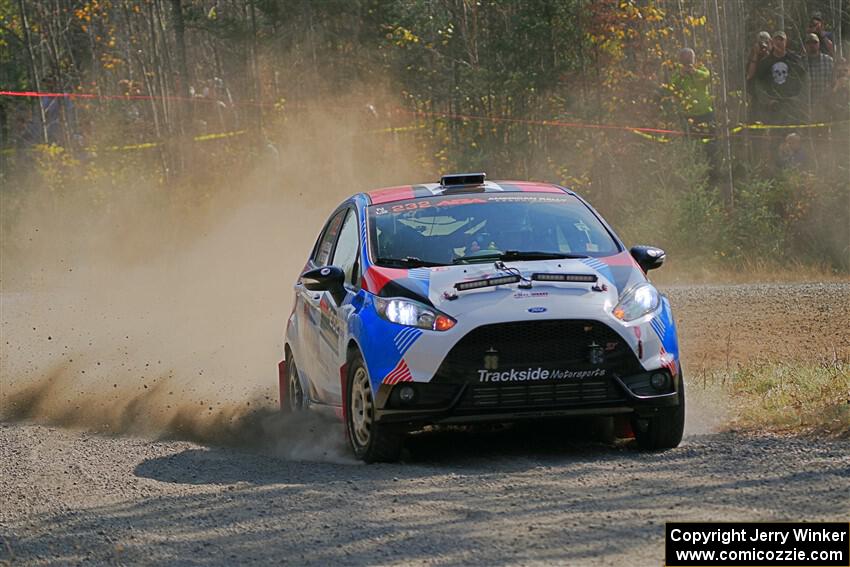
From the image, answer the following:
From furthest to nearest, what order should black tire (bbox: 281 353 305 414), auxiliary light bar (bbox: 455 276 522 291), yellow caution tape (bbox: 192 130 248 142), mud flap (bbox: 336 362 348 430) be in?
1. yellow caution tape (bbox: 192 130 248 142)
2. black tire (bbox: 281 353 305 414)
3. mud flap (bbox: 336 362 348 430)
4. auxiliary light bar (bbox: 455 276 522 291)

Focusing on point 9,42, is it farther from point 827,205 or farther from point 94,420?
point 94,420

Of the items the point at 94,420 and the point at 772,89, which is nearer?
the point at 94,420

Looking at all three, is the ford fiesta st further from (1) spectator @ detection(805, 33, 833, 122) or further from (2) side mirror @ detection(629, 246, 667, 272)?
(1) spectator @ detection(805, 33, 833, 122)

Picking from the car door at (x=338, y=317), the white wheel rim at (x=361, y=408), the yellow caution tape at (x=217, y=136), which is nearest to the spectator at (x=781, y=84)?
the yellow caution tape at (x=217, y=136)

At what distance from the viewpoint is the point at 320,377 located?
9.30 meters

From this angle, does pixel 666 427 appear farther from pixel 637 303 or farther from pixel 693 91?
pixel 693 91

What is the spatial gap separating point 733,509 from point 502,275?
2.41 metres

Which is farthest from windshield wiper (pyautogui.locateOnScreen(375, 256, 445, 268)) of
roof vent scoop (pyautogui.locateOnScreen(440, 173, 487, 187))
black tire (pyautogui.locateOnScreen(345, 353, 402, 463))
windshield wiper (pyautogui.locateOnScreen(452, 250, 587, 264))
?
roof vent scoop (pyautogui.locateOnScreen(440, 173, 487, 187))

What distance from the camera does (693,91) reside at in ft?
74.7

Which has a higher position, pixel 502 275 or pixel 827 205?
pixel 502 275

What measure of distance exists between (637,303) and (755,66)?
15647mm

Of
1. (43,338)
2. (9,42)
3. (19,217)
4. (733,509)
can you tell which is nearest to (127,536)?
(733,509)

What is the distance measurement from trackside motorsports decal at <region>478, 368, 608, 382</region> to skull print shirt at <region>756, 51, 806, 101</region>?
15.9 meters

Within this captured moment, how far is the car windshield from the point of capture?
8609 mm
